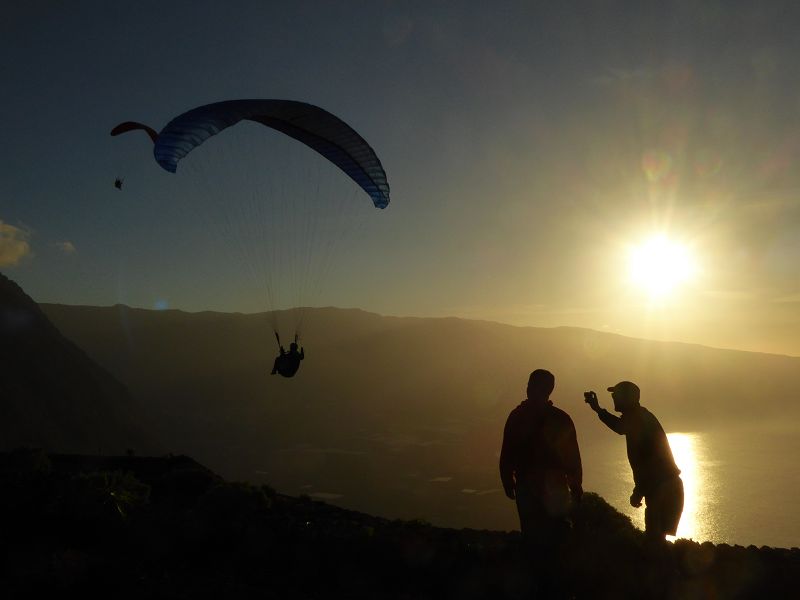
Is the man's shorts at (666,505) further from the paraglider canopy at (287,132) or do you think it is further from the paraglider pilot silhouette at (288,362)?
the paraglider canopy at (287,132)

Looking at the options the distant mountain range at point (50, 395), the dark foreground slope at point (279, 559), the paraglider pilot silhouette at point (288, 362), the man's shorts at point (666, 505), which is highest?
the paraglider pilot silhouette at point (288, 362)

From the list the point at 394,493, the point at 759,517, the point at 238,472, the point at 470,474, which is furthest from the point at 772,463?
the point at 238,472

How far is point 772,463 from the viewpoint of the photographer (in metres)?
149

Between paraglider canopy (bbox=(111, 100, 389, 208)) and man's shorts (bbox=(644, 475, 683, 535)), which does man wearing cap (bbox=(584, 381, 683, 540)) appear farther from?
paraglider canopy (bbox=(111, 100, 389, 208))

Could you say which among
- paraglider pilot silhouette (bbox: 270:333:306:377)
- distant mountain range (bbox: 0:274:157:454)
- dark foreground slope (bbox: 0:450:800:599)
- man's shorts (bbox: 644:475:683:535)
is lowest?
distant mountain range (bbox: 0:274:157:454)

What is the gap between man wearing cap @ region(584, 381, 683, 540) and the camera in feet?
19.6

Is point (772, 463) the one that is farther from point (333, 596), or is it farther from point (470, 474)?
point (333, 596)

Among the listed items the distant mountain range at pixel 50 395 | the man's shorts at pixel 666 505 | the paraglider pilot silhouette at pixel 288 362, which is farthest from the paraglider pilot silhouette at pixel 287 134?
the distant mountain range at pixel 50 395

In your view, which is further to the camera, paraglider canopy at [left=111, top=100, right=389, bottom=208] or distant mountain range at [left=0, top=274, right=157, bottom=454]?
distant mountain range at [left=0, top=274, right=157, bottom=454]

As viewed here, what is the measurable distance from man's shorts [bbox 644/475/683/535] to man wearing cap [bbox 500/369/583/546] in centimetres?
95

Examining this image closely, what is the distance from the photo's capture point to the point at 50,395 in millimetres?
85938

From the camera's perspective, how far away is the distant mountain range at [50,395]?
3002 inches

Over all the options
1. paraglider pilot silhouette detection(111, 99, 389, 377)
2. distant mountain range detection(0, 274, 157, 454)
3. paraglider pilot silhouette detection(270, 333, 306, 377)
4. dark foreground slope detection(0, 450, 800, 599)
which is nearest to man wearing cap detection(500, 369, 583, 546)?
dark foreground slope detection(0, 450, 800, 599)

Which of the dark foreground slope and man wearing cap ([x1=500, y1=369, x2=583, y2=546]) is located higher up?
man wearing cap ([x1=500, y1=369, x2=583, y2=546])
